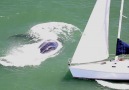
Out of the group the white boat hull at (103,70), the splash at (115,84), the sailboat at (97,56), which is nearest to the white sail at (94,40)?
the sailboat at (97,56)

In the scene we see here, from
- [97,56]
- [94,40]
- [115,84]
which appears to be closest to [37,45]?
[97,56]

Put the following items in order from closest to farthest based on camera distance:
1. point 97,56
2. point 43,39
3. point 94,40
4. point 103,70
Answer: point 103,70 < point 94,40 < point 97,56 < point 43,39

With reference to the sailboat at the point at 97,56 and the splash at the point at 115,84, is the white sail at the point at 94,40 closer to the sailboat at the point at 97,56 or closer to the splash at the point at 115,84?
the sailboat at the point at 97,56

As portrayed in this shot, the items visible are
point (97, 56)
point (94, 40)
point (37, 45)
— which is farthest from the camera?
point (37, 45)

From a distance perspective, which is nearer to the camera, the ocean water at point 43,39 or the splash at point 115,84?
the splash at point 115,84

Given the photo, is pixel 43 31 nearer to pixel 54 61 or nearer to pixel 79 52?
pixel 54 61

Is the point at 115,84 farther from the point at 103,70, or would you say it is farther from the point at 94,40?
the point at 94,40
